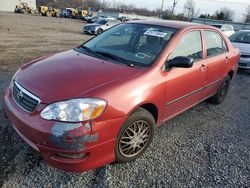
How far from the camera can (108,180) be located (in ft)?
8.51

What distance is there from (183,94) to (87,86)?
5.33 feet

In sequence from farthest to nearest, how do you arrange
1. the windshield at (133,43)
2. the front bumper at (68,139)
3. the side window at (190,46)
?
the side window at (190,46)
the windshield at (133,43)
the front bumper at (68,139)

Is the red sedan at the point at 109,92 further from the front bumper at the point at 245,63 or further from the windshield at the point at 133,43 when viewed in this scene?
the front bumper at the point at 245,63

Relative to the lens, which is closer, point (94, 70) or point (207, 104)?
point (94, 70)

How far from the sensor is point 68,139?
221 cm

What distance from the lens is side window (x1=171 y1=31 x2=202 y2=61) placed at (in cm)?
337

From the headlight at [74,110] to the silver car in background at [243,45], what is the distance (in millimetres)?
7121

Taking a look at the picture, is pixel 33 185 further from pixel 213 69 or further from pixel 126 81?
pixel 213 69

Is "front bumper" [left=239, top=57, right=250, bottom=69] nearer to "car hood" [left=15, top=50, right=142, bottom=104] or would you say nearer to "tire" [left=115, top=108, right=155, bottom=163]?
"tire" [left=115, top=108, right=155, bottom=163]

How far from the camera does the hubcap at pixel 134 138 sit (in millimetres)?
2757

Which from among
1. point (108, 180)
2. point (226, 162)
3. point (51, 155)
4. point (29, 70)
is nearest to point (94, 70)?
point (29, 70)

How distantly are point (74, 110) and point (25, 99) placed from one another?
25.0 inches

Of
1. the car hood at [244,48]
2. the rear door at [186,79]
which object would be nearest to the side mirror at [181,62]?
the rear door at [186,79]

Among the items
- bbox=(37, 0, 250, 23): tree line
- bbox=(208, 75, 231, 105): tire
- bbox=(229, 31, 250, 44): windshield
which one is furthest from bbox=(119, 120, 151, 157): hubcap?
bbox=(37, 0, 250, 23): tree line
